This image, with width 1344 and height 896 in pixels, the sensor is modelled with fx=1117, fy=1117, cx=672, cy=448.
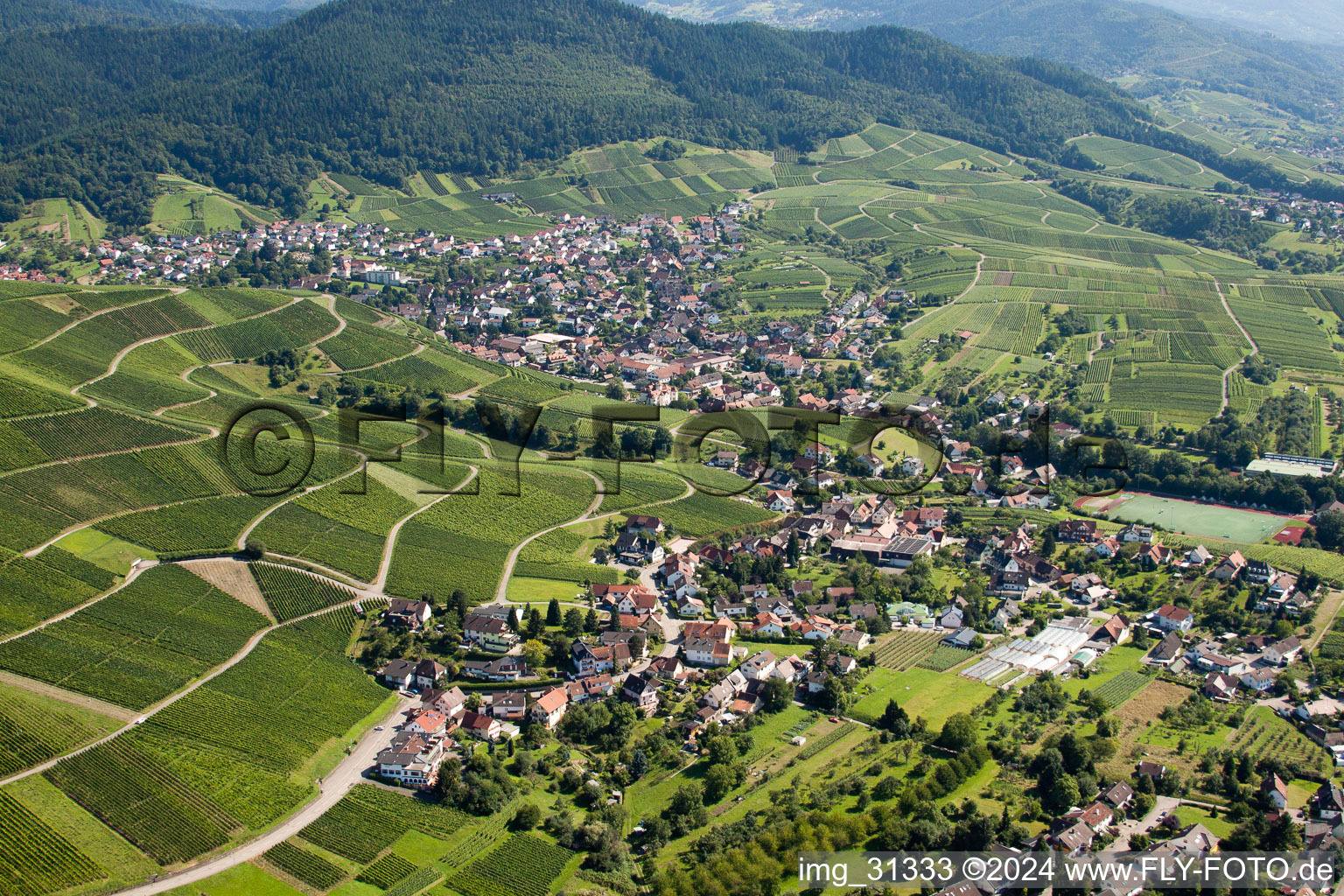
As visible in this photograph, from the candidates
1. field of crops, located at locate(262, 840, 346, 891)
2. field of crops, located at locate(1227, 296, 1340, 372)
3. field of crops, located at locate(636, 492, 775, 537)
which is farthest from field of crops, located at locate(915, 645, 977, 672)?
field of crops, located at locate(1227, 296, 1340, 372)

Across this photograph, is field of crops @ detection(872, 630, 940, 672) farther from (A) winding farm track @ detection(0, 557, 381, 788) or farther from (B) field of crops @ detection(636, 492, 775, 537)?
(A) winding farm track @ detection(0, 557, 381, 788)

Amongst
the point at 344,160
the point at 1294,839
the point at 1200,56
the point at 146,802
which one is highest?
the point at 1200,56

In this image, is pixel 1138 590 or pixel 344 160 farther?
pixel 344 160

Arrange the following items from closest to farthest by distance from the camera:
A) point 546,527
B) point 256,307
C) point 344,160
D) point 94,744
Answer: point 94,744 → point 546,527 → point 256,307 → point 344,160

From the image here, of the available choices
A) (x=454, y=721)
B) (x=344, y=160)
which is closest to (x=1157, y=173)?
(x=344, y=160)

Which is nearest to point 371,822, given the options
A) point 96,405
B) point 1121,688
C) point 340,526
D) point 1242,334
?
point 340,526

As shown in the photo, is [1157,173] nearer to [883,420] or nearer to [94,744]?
[883,420]

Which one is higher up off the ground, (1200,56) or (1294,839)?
(1200,56)

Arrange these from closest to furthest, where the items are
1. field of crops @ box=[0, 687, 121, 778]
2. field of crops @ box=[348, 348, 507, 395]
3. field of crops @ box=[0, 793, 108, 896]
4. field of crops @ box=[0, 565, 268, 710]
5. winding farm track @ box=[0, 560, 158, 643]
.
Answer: field of crops @ box=[0, 793, 108, 896]
field of crops @ box=[0, 687, 121, 778]
field of crops @ box=[0, 565, 268, 710]
winding farm track @ box=[0, 560, 158, 643]
field of crops @ box=[348, 348, 507, 395]
